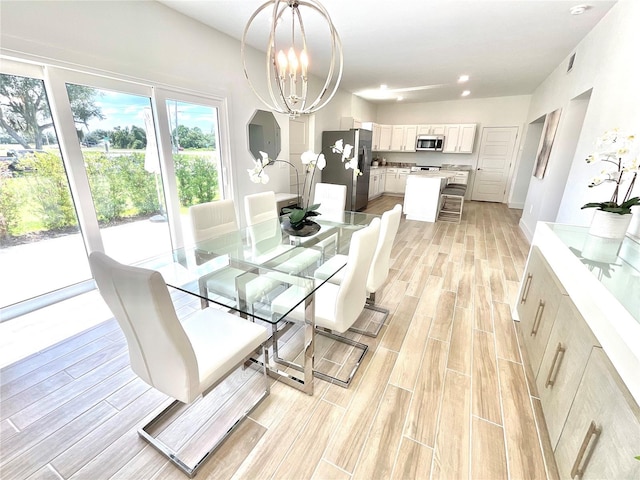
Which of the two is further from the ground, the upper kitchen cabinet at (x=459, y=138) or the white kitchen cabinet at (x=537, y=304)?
the upper kitchen cabinet at (x=459, y=138)

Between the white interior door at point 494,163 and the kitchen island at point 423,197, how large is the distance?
8.80ft

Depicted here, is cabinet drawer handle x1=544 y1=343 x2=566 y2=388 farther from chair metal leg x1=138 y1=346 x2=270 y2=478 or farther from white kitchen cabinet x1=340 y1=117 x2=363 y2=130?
white kitchen cabinet x1=340 y1=117 x2=363 y2=130

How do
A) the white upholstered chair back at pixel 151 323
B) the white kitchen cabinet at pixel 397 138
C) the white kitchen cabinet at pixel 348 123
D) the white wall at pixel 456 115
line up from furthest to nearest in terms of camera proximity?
the white kitchen cabinet at pixel 397 138
the white wall at pixel 456 115
the white kitchen cabinet at pixel 348 123
the white upholstered chair back at pixel 151 323

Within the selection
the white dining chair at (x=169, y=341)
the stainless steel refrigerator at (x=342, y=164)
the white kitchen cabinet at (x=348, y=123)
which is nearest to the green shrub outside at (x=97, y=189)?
the white dining chair at (x=169, y=341)

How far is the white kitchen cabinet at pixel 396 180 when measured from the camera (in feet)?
Answer: 25.8

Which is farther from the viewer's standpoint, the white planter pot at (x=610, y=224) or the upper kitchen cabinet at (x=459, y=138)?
the upper kitchen cabinet at (x=459, y=138)

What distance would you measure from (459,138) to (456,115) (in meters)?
0.69

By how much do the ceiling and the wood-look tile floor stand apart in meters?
2.90

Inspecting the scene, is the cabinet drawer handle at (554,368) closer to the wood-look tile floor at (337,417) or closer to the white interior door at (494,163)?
the wood-look tile floor at (337,417)

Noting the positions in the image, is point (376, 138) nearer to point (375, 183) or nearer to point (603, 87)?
point (375, 183)

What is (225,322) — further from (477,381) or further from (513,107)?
(513,107)

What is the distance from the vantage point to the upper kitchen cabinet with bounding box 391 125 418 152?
295 inches

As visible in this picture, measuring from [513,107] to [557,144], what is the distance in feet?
12.4

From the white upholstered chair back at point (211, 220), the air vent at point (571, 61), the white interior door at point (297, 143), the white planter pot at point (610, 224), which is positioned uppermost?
the air vent at point (571, 61)
